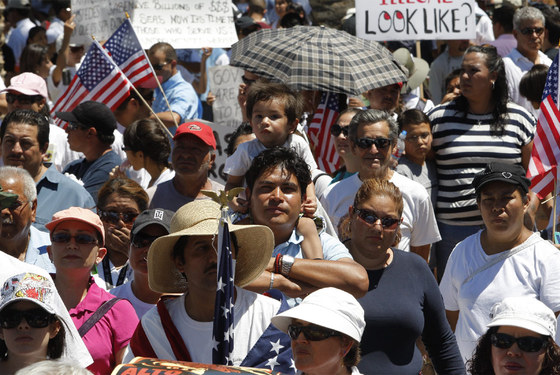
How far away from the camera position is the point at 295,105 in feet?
22.6

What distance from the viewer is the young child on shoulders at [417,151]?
7875 mm

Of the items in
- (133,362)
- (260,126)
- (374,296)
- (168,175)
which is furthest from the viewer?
(168,175)

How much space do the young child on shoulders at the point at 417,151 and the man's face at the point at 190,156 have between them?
1.58 m

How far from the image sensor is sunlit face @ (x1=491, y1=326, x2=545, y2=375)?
4391 mm

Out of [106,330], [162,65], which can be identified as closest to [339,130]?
[162,65]

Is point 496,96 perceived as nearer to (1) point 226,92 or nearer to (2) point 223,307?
(1) point 226,92

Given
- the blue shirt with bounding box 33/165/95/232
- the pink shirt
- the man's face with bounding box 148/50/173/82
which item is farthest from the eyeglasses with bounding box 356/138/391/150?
the man's face with bounding box 148/50/173/82

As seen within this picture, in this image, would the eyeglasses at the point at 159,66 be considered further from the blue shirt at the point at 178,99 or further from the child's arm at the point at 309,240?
the child's arm at the point at 309,240

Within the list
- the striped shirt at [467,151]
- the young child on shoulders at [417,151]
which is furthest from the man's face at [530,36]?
the young child on shoulders at [417,151]

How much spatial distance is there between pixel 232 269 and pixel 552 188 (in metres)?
3.75

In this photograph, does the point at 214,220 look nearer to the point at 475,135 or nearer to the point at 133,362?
the point at 133,362

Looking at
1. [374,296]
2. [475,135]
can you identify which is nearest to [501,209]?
[374,296]

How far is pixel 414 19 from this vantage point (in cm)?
986

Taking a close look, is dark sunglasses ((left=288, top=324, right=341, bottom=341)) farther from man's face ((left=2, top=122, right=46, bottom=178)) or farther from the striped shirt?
the striped shirt
